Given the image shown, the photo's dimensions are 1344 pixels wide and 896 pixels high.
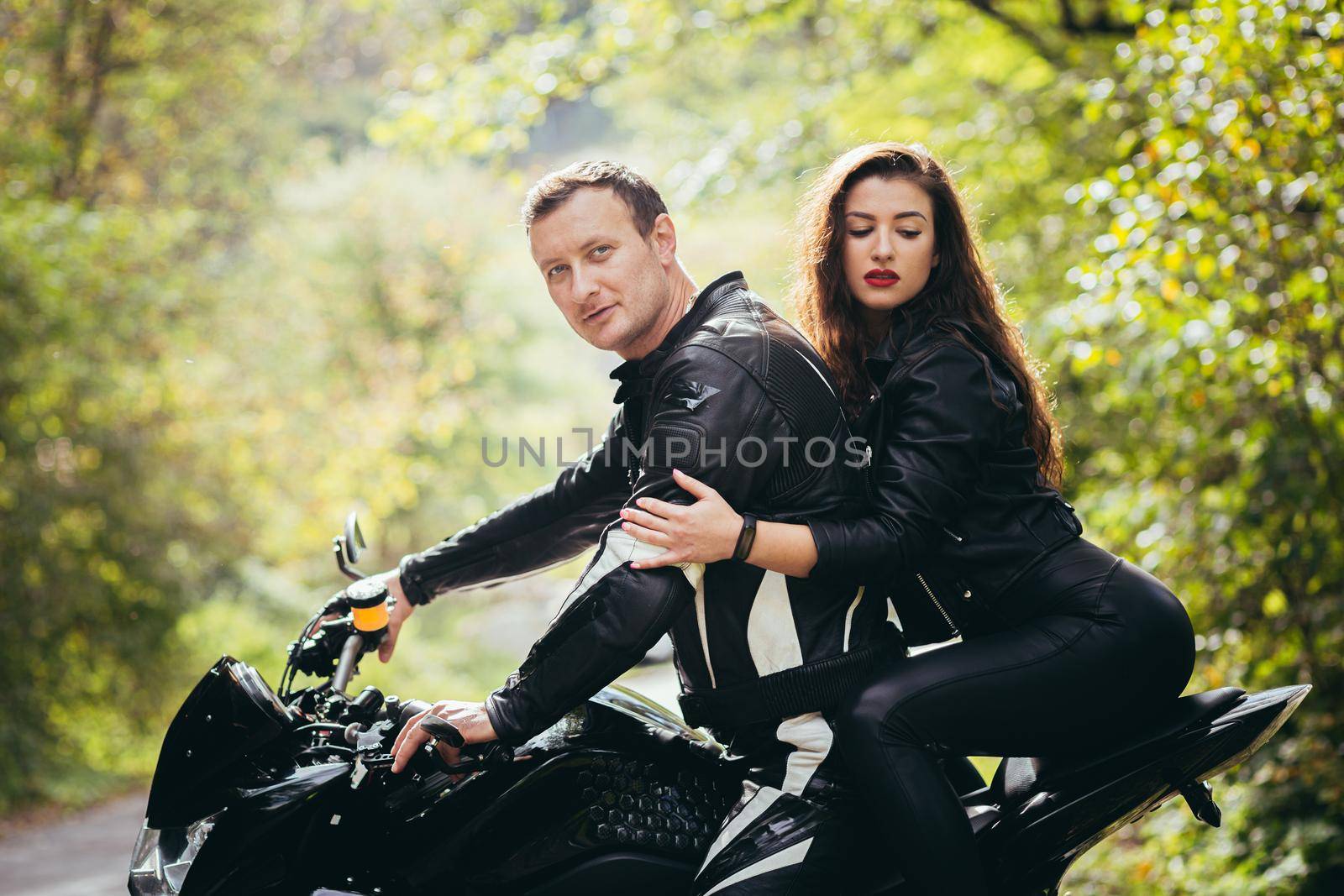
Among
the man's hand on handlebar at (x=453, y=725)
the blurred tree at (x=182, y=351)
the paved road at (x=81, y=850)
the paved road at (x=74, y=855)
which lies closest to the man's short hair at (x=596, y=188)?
the man's hand on handlebar at (x=453, y=725)

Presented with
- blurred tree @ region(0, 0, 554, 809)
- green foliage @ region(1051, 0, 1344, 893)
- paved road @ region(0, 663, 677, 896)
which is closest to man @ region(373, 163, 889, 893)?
green foliage @ region(1051, 0, 1344, 893)

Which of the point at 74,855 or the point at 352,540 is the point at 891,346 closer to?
the point at 352,540

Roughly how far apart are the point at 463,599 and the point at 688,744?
13787mm

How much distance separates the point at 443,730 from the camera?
72.1 inches

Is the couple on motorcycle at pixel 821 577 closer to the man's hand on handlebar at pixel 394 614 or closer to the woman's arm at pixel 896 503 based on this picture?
the woman's arm at pixel 896 503

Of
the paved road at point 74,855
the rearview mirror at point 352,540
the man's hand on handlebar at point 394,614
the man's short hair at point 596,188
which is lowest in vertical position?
the paved road at point 74,855

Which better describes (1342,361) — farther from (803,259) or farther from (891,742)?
(891,742)

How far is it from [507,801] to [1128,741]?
3.65 feet

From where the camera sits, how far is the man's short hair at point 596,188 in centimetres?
219

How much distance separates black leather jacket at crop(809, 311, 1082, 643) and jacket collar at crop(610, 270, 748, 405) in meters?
0.34

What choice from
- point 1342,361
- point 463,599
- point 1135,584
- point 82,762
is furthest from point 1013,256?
point 463,599

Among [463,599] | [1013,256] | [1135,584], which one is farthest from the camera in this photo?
[463,599]

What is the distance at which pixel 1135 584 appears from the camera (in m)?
2.04

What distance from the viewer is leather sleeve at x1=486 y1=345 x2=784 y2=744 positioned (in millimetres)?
1883
